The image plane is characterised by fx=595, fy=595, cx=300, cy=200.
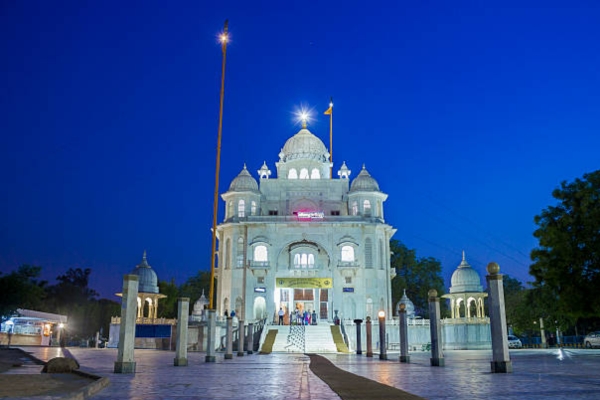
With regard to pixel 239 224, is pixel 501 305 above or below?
below

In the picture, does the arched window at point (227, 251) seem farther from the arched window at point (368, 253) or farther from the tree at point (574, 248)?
the tree at point (574, 248)

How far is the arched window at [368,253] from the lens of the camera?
5488 cm

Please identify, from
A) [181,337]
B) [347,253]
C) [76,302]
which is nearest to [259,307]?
[347,253]

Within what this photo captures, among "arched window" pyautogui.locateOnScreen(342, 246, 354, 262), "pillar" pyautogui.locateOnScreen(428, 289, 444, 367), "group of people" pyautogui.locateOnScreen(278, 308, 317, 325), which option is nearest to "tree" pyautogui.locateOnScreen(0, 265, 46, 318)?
"group of people" pyautogui.locateOnScreen(278, 308, 317, 325)

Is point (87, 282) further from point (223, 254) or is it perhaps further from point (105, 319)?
point (223, 254)

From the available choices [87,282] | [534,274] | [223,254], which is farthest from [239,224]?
[87,282]

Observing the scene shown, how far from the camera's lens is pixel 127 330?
622 inches

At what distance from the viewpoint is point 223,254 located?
5681 cm

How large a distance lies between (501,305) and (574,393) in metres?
6.16

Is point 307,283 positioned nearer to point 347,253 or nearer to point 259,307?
point 347,253

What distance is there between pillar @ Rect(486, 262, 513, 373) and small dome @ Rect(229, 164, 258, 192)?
43.3 meters

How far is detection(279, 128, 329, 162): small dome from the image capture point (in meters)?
61.9

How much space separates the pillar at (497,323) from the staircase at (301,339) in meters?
25.1

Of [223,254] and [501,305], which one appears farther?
[223,254]
